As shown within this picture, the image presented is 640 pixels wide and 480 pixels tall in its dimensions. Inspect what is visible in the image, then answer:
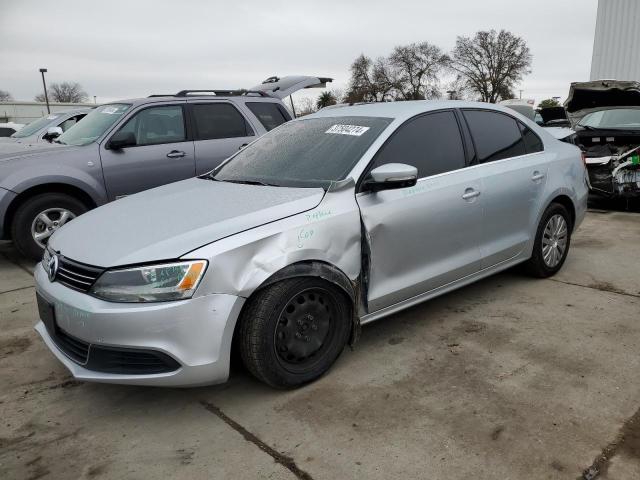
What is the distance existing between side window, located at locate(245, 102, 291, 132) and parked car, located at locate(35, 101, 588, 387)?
117 inches

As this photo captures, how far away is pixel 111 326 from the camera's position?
250 centimetres

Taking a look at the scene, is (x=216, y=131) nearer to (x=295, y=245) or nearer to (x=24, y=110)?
(x=295, y=245)

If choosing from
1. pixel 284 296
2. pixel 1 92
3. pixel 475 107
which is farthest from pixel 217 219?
pixel 1 92

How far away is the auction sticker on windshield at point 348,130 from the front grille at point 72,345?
2.04 meters

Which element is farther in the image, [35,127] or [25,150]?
[35,127]

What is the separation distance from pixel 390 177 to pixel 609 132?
6332mm

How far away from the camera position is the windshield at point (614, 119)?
320 inches

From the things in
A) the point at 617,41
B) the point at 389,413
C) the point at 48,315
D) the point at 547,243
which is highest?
the point at 617,41

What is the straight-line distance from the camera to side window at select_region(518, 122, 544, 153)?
4438mm

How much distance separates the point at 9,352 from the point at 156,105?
11.7ft

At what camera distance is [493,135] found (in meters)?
4.17

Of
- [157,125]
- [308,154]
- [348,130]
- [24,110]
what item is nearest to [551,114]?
[157,125]

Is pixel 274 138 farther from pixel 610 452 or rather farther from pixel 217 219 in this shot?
pixel 610 452

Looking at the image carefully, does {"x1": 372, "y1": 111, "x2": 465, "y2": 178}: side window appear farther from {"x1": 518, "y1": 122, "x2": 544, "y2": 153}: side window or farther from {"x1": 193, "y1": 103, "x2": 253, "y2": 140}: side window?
{"x1": 193, "y1": 103, "x2": 253, "y2": 140}: side window
